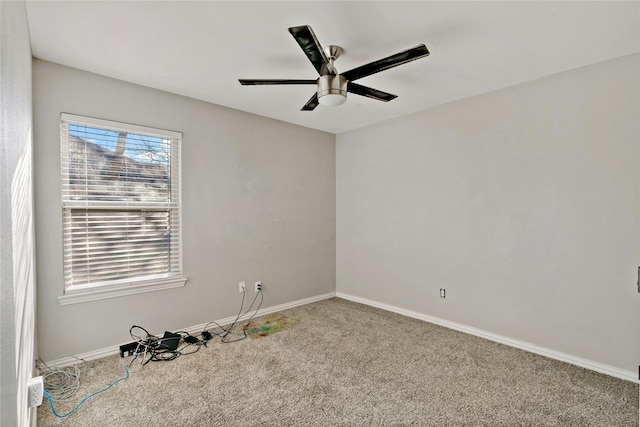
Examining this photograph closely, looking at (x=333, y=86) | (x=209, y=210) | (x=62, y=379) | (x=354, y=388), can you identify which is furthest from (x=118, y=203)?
(x=354, y=388)

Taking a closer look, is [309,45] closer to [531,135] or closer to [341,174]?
[531,135]

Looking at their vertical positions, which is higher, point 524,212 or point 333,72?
point 333,72

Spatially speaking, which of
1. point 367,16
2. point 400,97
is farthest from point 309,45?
point 400,97

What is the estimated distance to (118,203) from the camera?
2.80 m

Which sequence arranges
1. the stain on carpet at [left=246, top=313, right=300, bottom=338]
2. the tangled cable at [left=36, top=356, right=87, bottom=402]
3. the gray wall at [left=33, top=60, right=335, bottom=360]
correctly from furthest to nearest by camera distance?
the stain on carpet at [left=246, top=313, right=300, bottom=338], the gray wall at [left=33, top=60, right=335, bottom=360], the tangled cable at [left=36, top=356, right=87, bottom=402]

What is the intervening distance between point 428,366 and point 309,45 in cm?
250

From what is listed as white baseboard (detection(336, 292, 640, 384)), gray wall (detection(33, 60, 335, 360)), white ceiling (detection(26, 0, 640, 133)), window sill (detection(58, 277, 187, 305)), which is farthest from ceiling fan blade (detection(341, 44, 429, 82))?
white baseboard (detection(336, 292, 640, 384))

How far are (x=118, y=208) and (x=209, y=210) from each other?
836 mm

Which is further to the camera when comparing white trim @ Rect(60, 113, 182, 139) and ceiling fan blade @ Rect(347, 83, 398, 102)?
white trim @ Rect(60, 113, 182, 139)

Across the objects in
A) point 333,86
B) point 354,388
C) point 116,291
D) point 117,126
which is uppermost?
point 333,86

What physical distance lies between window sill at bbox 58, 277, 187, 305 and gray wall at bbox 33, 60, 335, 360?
0.16ft

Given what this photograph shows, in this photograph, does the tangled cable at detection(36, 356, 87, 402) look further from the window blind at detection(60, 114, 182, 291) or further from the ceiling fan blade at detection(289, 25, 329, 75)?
the ceiling fan blade at detection(289, 25, 329, 75)

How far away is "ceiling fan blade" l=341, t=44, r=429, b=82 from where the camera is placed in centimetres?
186

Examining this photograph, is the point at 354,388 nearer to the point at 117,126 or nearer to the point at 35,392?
the point at 35,392
